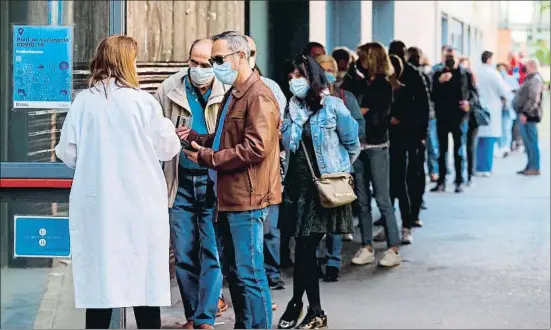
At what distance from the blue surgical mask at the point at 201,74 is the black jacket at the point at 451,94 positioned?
8260 mm

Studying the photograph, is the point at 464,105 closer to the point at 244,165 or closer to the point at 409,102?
the point at 409,102

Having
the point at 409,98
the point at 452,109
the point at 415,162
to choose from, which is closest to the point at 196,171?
the point at 409,98

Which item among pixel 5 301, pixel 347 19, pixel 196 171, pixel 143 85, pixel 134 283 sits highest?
pixel 347 19

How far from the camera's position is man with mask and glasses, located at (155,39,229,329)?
6980 mm

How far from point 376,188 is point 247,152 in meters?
4.01

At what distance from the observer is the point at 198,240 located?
716 cm

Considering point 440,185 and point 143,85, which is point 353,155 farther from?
point 440,185

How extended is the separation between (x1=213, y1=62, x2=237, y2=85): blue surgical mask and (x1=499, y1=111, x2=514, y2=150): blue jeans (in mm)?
15966

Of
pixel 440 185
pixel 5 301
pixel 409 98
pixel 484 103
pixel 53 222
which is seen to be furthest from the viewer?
pixel 484 103

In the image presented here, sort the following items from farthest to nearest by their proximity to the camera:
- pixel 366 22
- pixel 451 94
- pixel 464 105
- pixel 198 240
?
1. pixel 366 22
2. pixel 464 105
3. pixel 451 94
4. pixel 198 240

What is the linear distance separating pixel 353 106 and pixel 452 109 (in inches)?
263

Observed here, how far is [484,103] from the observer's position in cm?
1786

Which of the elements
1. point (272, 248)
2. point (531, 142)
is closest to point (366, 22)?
point (531, 142)

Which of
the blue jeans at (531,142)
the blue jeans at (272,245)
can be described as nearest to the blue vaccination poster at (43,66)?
the blue jeans at (272,245)
